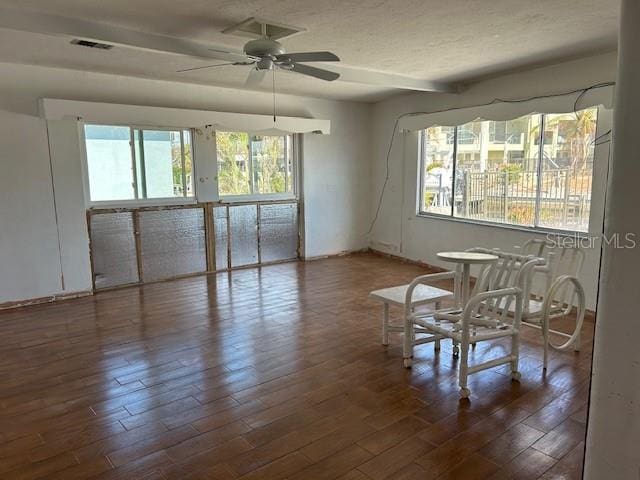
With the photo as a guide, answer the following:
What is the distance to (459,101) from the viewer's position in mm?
5855

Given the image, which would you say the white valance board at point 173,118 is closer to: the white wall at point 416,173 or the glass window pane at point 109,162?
the glass window pane at point 109,162

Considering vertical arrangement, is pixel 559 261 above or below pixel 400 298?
above

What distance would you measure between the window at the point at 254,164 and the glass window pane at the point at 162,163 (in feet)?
1.91

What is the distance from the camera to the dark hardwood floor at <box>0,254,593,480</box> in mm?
2217

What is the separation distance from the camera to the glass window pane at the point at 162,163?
5664 millimetres

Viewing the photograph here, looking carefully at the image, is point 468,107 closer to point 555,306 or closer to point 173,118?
point 555,306

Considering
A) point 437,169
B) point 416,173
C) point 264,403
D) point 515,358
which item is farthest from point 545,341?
point 416,173

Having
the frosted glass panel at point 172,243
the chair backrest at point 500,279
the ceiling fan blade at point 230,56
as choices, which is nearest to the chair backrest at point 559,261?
the chair backrest at point 500,279

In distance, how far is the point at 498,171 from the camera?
554 centimetres

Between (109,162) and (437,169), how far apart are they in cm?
433

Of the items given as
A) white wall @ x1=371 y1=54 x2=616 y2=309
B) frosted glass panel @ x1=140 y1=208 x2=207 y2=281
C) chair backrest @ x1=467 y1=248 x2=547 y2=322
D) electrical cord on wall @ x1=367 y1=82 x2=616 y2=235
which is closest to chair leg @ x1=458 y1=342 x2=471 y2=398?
chair backrest @ x1=467 y1=248 x2=547 y2=322

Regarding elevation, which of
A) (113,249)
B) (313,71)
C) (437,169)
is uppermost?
(313,71)

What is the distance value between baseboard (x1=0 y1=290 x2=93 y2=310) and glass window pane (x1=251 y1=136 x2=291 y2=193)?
269 cm

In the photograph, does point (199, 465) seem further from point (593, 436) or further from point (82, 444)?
point (593, 436)
